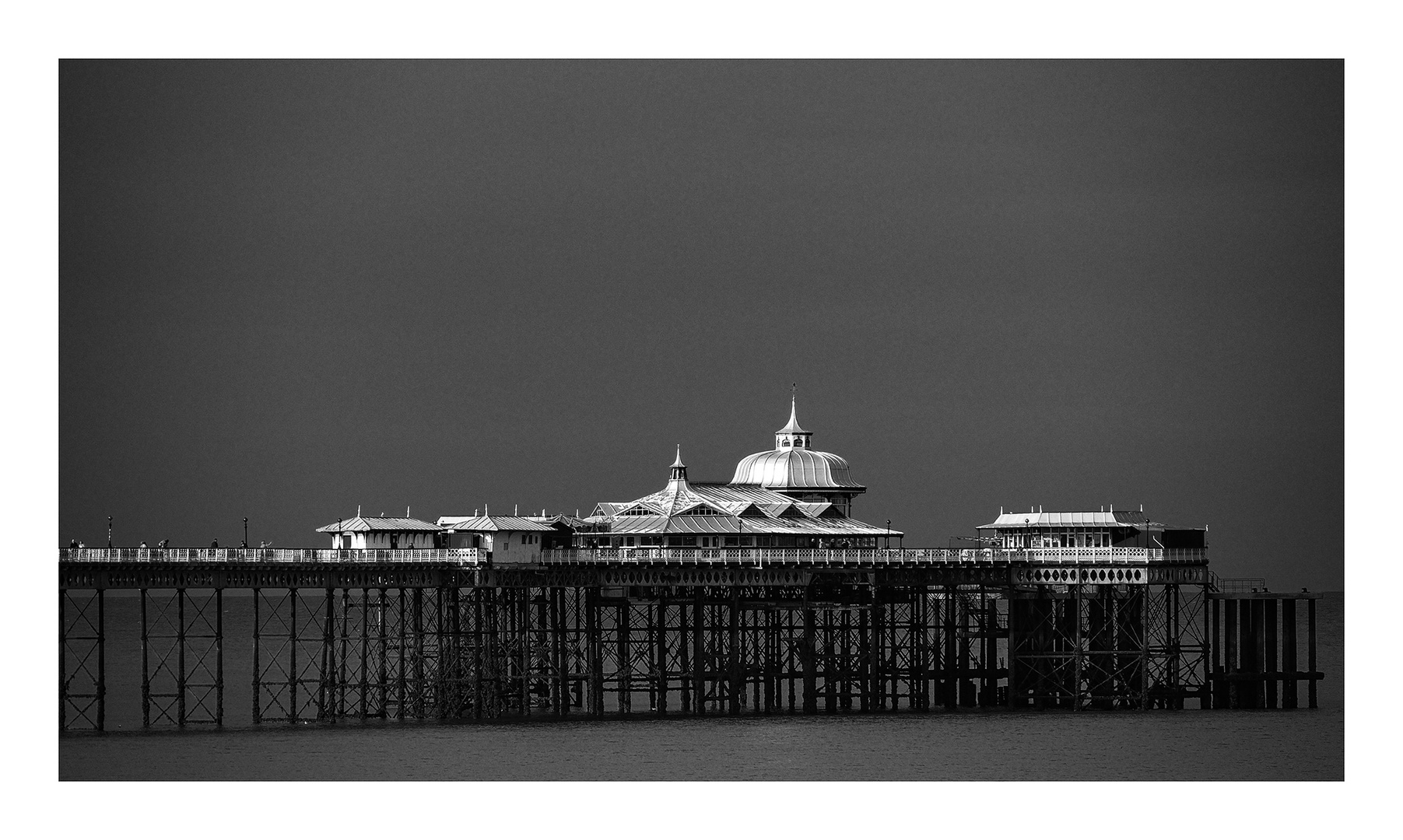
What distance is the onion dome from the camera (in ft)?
409

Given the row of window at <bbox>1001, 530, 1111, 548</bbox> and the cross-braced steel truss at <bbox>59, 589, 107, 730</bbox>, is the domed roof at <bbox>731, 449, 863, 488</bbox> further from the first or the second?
the cross-braced steel truss at <bbox>59, 589, 107, 730</bbox>

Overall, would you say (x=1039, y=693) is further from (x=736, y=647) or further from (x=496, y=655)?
(x=496, y=655)

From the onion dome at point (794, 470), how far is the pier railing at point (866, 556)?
42.7 feet

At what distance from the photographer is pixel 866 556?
363 ft

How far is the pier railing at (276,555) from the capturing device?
102625 millimetres

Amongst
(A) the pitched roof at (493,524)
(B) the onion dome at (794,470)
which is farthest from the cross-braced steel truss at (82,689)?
(B) the onion dome at (794,470)

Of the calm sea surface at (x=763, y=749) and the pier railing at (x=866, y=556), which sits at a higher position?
the pier railing at (x=866, y=556)

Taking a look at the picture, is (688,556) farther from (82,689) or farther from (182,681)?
(82,689)

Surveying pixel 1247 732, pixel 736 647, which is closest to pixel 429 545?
pixel 736 647

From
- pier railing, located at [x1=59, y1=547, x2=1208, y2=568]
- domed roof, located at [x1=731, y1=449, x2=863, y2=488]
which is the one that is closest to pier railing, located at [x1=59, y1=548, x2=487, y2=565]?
pier railing, located at [x1=59, y1=547, x2=1208, y2=568]

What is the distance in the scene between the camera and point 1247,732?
103062mm

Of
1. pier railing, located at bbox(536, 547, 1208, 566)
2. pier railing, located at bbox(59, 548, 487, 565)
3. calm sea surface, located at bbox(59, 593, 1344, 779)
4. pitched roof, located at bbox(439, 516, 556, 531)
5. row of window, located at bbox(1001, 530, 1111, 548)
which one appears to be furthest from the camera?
row of window, located at bbox(1001, 530, 1111, 548)

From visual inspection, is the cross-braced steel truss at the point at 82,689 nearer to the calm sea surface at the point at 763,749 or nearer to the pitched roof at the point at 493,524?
the calm sea surface at the point at 763,749

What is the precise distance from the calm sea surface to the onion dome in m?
17.9
